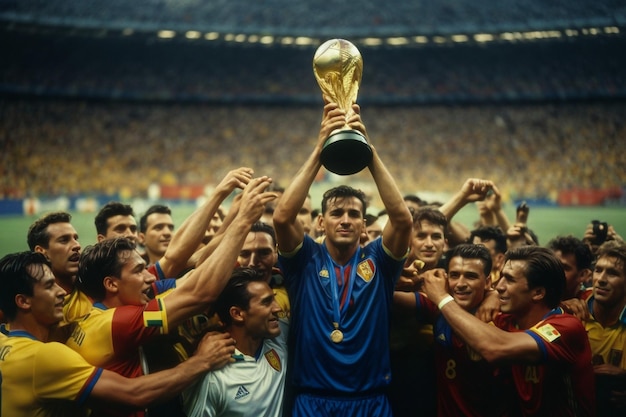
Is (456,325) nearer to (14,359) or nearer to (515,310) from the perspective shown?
(515,310)

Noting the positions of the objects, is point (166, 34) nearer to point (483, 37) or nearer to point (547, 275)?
point (483, 37)

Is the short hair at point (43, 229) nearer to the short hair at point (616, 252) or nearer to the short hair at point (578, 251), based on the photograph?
the short hair at point (616, 252)

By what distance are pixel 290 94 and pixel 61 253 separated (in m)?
28.2

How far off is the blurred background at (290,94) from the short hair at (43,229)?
68.1 feet

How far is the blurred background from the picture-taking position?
26672mm

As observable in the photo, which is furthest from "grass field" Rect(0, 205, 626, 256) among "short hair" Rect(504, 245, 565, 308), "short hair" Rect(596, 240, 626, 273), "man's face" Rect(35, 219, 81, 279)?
"short hair" Rect(504, 245, 565, 308)

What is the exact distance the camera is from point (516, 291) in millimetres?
3732

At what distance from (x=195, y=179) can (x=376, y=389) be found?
1010 inches

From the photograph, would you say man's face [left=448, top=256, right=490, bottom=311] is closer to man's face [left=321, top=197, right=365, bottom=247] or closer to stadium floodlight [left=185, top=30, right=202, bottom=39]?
man's face [left=321, top=197, right=365, bottom=247]

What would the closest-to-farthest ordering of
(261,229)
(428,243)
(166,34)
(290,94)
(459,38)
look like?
(261,229) < (428,243) < (166,34) < (459,38) < (290,94)

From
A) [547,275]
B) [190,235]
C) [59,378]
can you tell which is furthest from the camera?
[190,235]

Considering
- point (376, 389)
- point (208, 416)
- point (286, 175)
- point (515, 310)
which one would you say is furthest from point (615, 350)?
point (286, 175)

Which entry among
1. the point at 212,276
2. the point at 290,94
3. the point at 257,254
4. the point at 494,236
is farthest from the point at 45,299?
the point at 290,94

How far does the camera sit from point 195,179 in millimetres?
28531
